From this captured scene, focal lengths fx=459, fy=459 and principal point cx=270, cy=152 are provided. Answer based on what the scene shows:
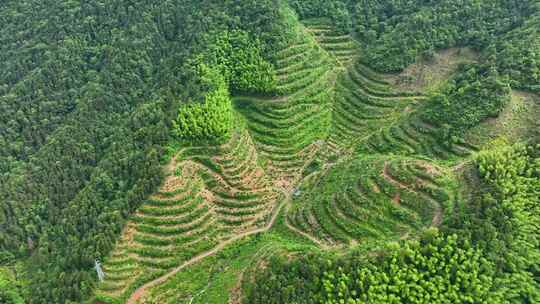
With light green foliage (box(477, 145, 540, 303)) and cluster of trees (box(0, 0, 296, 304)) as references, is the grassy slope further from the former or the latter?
light green foliage (box(477, 145, 540, 303))

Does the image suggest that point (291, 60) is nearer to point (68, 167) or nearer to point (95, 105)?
point (95, 105)

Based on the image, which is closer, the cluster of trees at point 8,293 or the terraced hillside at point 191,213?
the cluster of trees at point 8,293

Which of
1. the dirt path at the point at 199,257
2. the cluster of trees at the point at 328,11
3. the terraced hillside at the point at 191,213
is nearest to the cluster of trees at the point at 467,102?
the cluster of trees at the point at 328,11

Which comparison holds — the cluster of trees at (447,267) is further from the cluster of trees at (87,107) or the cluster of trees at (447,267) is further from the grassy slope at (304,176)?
the cluster of trees at (87,107)

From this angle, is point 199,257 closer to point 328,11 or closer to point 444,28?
point 328,11

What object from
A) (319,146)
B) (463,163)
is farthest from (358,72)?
(463,163)

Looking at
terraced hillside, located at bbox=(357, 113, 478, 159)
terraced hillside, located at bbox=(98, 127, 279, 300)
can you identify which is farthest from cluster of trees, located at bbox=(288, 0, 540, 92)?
terraced hillside, located at bbox=(98, 127, 279, 300)
